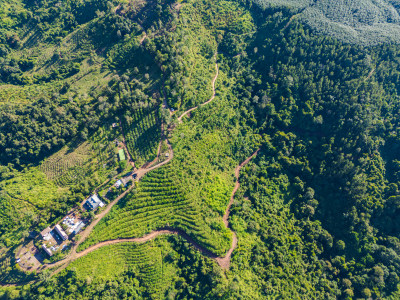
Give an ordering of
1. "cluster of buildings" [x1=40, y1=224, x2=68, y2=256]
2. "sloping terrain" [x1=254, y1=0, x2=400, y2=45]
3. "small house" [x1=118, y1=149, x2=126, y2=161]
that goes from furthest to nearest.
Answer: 1. "sloping terrain" [x1=254, y1=0, x2=400, y2=45]
2. "small house" [x1=118, y1=149, x2=126, y2=161]
3. "cluster of buildings" [x1=40, y1=224, x2=68, y2=256]

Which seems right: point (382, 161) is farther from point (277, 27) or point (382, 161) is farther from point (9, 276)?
point (9, 276)

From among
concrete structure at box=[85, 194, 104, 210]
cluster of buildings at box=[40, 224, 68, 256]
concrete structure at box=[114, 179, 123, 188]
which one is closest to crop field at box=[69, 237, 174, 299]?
cluster of buildings at box=[40, 224, 68, 256]

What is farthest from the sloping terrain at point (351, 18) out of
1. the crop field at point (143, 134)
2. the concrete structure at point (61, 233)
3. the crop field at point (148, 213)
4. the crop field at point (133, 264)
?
the concrete structure at point (61, 233)

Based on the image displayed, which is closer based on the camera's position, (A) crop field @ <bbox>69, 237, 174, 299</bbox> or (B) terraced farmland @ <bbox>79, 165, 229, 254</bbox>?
(A) crop field @ <bbox>69, 237, 174, 299</bbox>

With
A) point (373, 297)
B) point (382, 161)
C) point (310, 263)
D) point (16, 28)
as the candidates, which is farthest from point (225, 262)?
point (16, 28)

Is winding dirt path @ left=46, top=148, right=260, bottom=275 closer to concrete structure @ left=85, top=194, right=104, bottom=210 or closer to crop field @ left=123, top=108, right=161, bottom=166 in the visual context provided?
concrete structure @ left=85, top=194, right=104, bottom=210

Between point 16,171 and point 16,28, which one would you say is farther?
point 16,28
